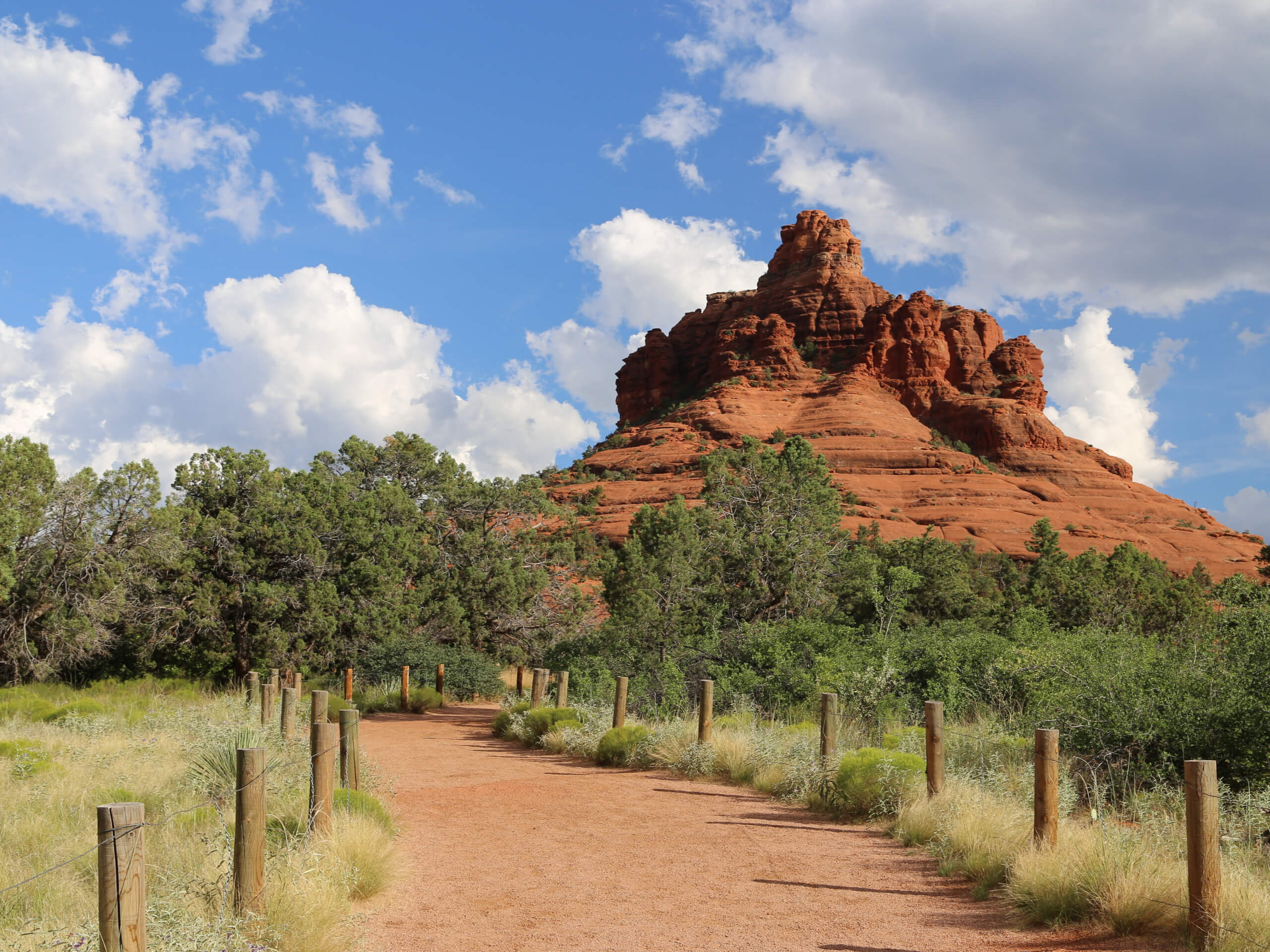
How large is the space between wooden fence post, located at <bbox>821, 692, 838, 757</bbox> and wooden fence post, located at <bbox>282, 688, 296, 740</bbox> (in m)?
6.39

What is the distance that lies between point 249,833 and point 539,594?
922 inches

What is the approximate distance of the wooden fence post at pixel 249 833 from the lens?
486 centimetres

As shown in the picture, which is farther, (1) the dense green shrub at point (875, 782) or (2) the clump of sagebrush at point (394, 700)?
(2) the clump of sagebrush at point (394, 700)

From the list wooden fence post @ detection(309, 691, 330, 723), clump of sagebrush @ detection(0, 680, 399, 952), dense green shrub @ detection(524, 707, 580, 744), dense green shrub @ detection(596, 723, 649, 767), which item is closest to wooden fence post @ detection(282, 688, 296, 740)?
clump of sagebrush @ detection(0, 680, 399, 952)

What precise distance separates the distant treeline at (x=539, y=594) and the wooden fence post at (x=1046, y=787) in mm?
4086

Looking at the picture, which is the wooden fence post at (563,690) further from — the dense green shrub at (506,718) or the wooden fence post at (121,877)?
the wooden fence post at (121,877)

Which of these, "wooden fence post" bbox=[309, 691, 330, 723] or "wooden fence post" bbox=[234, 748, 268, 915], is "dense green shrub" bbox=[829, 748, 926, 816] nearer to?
"wooden fence post" bbox=[309, 691, 330, 723]

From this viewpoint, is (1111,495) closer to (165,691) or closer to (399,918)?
(165,691)

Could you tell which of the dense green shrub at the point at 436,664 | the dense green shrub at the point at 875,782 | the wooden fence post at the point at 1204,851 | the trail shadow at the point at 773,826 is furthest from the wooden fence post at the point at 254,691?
the wooden fence post at the point at 1204,851

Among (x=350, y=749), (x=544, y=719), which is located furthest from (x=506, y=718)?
(x=350, y=749)

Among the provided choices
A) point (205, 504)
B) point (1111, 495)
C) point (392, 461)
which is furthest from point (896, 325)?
point (205, 504)

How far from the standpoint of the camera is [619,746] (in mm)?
13000

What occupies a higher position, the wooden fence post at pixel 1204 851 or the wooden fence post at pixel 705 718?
the wooden fence post at pixel 1204 851

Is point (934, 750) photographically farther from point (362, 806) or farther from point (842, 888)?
point (362, 806)
